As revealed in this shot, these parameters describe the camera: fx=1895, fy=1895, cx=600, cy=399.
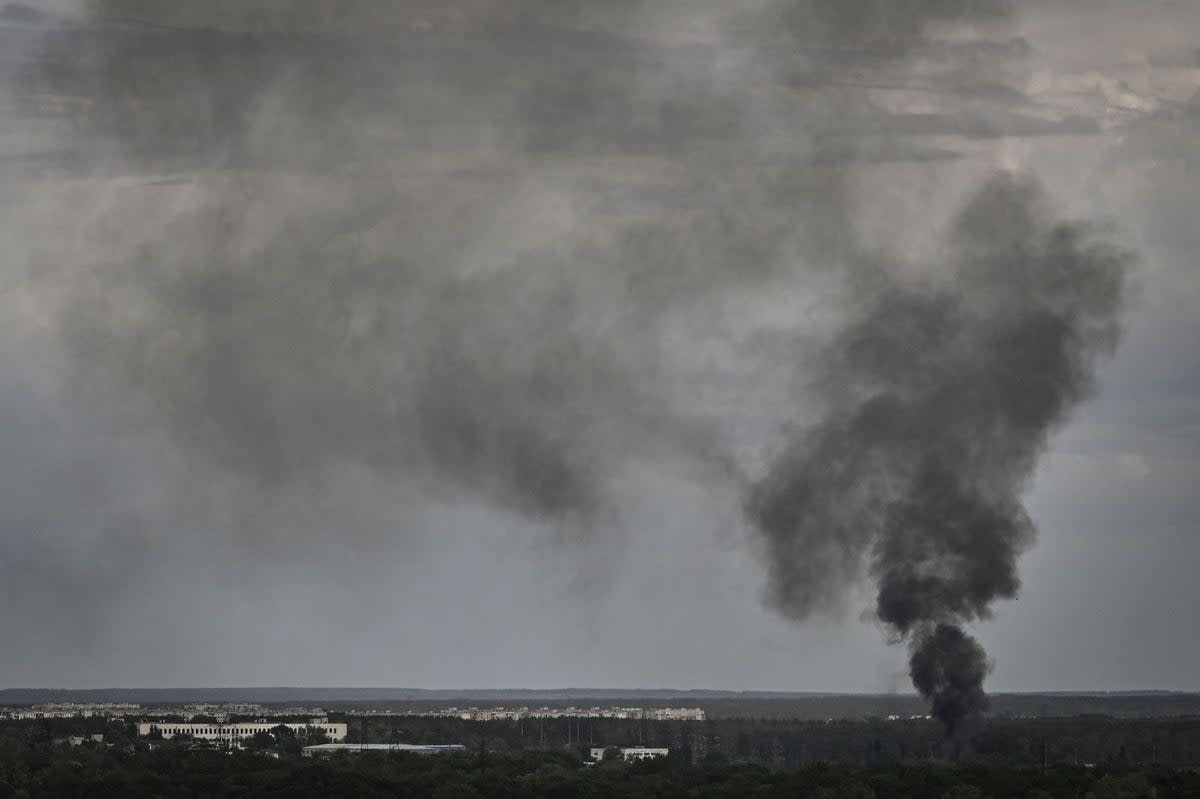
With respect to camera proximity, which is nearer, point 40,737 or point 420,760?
point 420,760

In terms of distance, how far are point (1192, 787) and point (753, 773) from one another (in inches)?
1401

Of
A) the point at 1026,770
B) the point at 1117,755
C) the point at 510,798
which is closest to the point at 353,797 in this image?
the point at 510,798

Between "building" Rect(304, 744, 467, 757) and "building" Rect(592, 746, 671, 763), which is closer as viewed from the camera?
"building" Rect(304, 744, 467, 757)

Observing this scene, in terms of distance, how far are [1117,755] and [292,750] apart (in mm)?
78860

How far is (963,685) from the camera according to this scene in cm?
13925

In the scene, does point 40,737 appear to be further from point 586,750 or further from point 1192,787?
point 1192,787

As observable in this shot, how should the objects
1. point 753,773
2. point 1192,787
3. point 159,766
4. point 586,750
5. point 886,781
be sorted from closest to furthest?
point 1192,787
point 886,781
point 753,773
point 159,766
point 586,750

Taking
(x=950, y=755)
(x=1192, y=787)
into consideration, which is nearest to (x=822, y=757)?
(x=950, y=755)

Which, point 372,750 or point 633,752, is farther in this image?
point 633,752

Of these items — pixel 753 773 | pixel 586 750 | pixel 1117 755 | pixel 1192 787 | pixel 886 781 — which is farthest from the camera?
pixel 586 750

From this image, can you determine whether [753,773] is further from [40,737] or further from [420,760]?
[40,737]

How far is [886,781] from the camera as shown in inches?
4176

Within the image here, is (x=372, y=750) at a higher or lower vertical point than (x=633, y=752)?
higher

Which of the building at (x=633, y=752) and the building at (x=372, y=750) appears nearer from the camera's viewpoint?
the building at (x=372, y=750)
